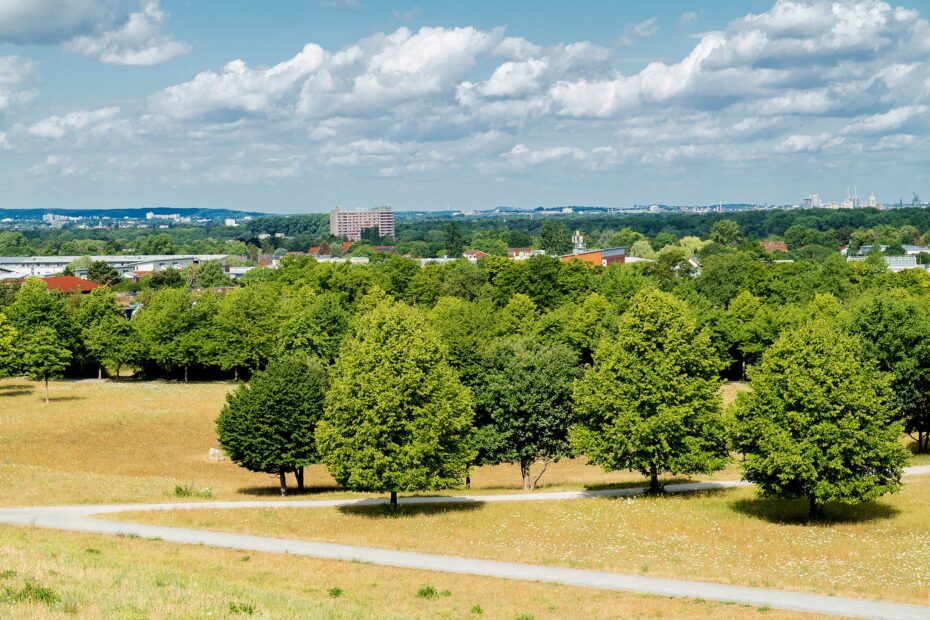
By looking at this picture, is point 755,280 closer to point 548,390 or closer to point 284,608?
point 548,390

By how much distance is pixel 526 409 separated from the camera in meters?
53.2

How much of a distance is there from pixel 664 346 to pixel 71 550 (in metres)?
29.4

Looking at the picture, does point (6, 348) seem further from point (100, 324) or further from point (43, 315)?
point (100, 324)

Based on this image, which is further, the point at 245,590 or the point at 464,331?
the point at 464,331

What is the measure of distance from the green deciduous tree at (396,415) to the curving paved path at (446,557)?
370cm

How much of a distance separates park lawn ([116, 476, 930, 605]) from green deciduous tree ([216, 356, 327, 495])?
324 inches

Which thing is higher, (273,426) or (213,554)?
(273,426)

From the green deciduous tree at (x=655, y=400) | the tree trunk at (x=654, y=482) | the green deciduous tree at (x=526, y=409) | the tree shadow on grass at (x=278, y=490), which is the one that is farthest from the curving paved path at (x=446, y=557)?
the tree shadow on grass at (x=278, y=490)

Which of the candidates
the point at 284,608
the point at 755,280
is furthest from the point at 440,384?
the point at 755,280

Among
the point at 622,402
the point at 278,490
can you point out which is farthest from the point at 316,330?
the point at 622,402

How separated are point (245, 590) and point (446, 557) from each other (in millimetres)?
10668

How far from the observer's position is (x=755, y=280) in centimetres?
13725

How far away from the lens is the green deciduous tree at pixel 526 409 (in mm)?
53438

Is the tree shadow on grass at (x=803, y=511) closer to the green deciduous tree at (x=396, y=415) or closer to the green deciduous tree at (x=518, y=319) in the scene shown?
the green deciduous tree at (x=396, y=415)
